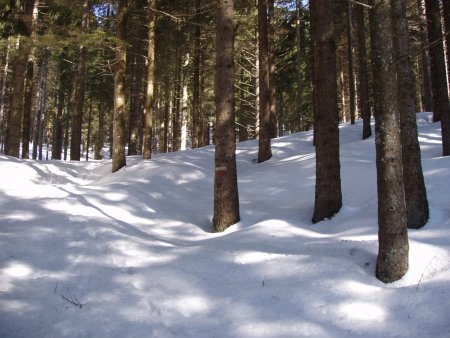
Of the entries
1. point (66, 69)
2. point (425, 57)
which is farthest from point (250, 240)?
point (66, 69)

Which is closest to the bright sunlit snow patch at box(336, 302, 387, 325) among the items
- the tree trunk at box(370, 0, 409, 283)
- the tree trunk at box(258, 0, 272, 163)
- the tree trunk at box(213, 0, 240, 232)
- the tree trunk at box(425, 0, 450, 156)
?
the tree trunk at box(370, 0, 409, 283)

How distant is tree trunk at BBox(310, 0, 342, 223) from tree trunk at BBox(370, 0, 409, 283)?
3.00m

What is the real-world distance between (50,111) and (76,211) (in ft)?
127

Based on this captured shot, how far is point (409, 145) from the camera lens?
5.96 meters

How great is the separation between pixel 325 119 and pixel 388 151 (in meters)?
3.31

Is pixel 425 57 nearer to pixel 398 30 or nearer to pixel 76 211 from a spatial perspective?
pixel 398 30

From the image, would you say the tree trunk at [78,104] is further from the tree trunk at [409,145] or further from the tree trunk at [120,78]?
the tree trunk at [409,145]

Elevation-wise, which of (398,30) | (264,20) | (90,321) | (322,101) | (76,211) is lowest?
(90,321)

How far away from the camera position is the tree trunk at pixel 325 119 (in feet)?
23.8

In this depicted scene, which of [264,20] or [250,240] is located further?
[264,20]

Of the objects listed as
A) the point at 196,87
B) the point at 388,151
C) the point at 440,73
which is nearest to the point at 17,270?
the point at 388,151

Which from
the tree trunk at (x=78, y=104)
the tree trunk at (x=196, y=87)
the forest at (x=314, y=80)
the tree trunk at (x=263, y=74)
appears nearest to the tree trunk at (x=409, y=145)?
the forest at (x=314, y=80)

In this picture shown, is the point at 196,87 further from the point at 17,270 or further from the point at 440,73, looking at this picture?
the point at 17,270

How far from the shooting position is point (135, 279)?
14.9ft
